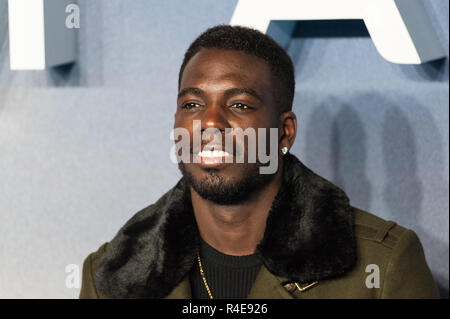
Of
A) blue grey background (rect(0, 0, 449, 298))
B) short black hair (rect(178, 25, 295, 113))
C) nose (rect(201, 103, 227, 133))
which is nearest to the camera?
nose (rect(201, 103, 227, 133))

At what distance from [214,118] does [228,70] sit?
4.6 inches

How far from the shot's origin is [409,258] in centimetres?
132

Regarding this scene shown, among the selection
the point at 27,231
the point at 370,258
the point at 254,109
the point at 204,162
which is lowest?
the point at 27,231

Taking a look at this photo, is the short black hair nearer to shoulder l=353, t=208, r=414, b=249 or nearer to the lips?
the lips

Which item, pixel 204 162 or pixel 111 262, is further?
pixel 111 262

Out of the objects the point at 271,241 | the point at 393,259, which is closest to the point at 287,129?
the point at 271,241

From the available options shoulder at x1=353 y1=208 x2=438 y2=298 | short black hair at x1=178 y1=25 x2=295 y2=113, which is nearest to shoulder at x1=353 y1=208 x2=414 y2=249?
shoulder at x1=353 y1=208 x2=438 y2=298

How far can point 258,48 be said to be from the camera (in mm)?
1359

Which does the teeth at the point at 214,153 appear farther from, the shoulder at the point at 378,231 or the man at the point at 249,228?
the shoulder at the point at 378,231

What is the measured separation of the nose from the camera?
125 cm

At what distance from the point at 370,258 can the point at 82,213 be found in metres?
0.99

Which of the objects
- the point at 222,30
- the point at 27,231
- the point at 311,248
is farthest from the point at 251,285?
the point at 27,231

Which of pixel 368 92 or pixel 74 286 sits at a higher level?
pixel 368 92

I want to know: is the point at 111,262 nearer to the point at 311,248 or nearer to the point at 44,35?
the point at 311,248
